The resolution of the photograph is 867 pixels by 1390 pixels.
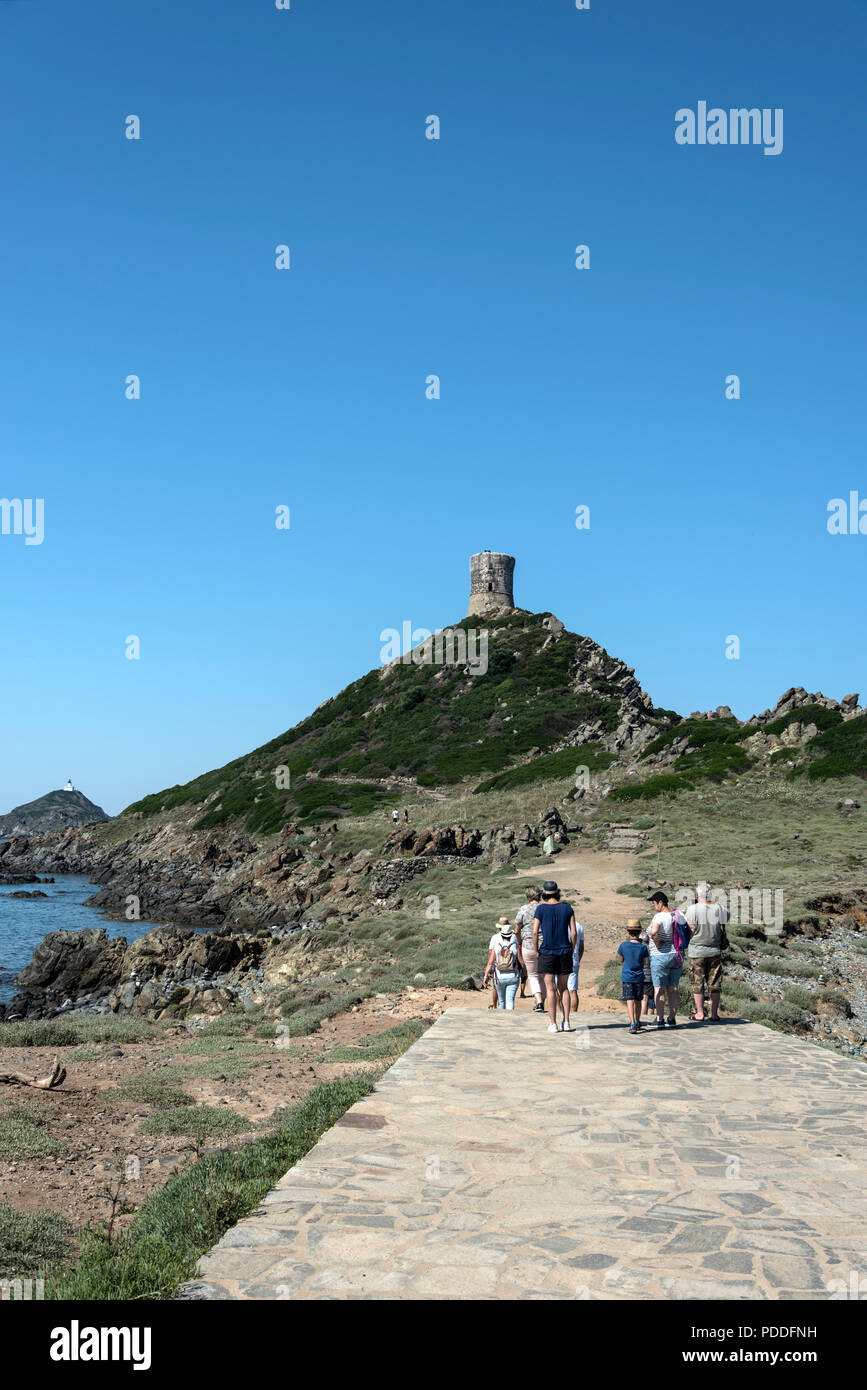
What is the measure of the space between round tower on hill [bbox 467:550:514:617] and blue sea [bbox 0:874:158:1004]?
71776mm

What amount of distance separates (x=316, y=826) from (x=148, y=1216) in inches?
2359

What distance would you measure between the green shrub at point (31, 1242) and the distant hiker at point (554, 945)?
22.6ft

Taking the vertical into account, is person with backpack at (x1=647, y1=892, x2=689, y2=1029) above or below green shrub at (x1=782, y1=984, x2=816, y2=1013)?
above

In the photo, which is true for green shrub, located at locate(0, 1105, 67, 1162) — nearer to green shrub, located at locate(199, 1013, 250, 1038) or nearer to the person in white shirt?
green shrub, located at locate(199, 1013, 250, 1038)

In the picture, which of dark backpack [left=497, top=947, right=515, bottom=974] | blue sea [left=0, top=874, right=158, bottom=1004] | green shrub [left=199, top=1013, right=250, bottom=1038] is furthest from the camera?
blue sea [left=0, top=874, right=158, bottom=1004]

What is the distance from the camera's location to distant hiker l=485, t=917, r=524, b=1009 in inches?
616

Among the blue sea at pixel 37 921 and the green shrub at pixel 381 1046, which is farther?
the blue sea at pixel 37 921

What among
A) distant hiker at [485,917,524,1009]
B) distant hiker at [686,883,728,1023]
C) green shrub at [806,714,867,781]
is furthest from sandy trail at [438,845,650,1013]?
green shrub at [806,714,867,781]

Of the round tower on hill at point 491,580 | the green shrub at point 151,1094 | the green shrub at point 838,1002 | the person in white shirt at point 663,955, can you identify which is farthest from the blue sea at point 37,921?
the round tower on hill at point 491,580

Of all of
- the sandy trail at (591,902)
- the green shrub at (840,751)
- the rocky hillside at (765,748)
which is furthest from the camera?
the rocky hillside at (765,748)

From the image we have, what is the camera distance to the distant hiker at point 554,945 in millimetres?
12586

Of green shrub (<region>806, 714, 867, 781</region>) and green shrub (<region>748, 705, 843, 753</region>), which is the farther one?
green shrub (<region>748, 705, 843, 753</region>)

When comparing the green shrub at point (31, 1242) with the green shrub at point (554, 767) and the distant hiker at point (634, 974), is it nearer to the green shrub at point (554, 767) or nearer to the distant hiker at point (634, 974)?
the distant hiker at point (634, 974)
